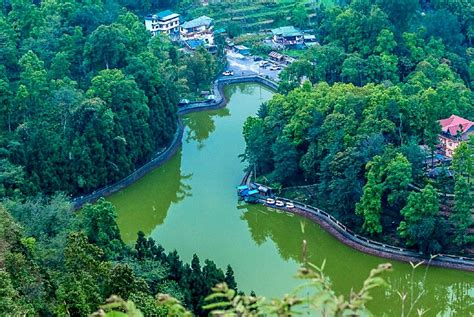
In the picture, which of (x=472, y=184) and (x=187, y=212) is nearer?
(x=472, y=184)

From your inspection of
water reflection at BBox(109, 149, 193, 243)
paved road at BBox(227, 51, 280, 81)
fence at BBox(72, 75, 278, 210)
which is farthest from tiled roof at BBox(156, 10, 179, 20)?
water reflection at BBox(109, 149, 193, 243)

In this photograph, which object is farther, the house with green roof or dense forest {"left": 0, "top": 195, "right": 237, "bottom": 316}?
the house with green roof

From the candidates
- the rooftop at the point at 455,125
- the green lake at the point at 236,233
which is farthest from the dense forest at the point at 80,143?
the rooftop at the point at 455,125

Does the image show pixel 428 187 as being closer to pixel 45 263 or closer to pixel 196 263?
pixel 196 263

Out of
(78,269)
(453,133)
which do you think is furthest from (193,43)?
(78,269)

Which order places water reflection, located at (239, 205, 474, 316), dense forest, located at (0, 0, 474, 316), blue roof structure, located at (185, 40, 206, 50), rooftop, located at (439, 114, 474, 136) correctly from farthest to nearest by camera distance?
blue roof structure, located at (185, 40, 206, 50) < rooftop, located at (439, 114, 474, 136) < water reflection, located at (239, 205, 474, 316) < dense forest, located at (0, 0, 474, 316)

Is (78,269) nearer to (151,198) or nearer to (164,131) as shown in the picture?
(151,198)

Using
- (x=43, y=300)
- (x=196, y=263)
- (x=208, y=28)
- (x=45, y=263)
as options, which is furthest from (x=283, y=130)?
(x=208, y=28)

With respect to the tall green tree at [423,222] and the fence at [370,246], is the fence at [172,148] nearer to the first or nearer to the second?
the fence at [370,246]

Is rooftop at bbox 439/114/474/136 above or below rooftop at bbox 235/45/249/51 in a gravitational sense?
below

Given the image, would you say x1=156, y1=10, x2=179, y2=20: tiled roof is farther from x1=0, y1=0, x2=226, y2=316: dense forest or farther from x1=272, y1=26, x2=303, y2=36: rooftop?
x1=272, y1=26, x2=303, y2=36: rooftop
